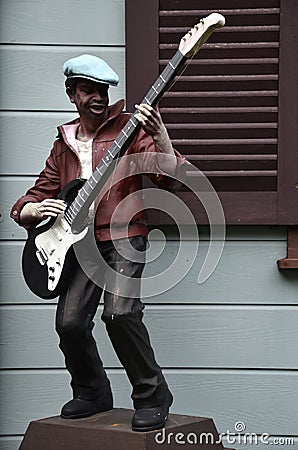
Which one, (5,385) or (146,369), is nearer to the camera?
(146,369)

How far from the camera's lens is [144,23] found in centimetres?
358

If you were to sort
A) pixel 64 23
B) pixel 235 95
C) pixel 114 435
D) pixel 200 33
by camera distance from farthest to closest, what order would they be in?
pixel 64 23 → pixel 235 95 → pixel 114 435 → pixel 200 33

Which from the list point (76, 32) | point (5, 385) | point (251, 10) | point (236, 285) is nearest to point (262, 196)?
point (236, 285)

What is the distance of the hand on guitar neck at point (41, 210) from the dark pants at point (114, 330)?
17 centimetres

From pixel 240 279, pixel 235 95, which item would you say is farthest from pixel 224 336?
pixel 235 95

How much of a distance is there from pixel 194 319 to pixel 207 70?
2.86ft

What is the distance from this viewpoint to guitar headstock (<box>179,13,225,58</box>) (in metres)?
2.75

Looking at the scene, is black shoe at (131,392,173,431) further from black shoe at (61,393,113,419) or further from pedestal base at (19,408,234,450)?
black shoe at (61,393,113,419)

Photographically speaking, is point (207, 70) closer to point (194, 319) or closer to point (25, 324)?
point (194, 319)

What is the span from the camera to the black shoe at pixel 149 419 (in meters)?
2.89

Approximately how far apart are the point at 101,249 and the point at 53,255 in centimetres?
15

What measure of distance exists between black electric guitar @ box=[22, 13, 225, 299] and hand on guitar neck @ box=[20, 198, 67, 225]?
0.02 metres

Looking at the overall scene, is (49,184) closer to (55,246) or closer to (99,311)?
(55,246)

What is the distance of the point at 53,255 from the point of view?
2.97m
